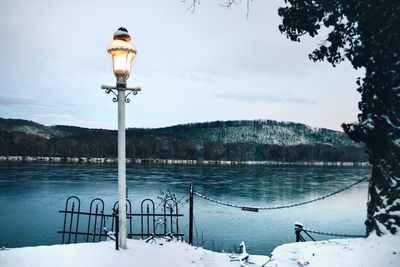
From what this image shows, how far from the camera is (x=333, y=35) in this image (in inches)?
285

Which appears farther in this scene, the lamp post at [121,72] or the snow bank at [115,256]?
the lamp post at [121,72]

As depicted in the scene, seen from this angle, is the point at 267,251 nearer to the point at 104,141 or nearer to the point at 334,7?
the point at 334,7

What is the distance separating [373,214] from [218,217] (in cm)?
1961

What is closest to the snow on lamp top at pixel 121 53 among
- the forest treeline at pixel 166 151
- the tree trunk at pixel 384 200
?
the tree trunk at pixel 384 200

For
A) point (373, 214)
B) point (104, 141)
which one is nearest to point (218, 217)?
point (373, 214)

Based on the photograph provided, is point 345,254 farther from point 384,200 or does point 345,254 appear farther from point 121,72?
point 121,72

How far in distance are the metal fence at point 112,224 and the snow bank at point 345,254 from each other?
228 cm

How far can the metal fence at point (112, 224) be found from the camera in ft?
25.3

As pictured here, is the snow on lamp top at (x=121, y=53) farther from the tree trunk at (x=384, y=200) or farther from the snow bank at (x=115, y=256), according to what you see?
the tree trunk at (x=384, y=200)

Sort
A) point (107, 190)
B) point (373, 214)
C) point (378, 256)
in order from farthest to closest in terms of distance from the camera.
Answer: point (107, 190) → point (373, 214) → point (378, 256)

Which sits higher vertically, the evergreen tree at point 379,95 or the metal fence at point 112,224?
the evergreen tree at point 379,95

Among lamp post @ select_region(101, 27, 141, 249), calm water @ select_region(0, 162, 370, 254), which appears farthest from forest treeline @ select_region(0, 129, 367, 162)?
lamp post @ select_region(101, 27, 141, 249)

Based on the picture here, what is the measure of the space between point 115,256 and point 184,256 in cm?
116

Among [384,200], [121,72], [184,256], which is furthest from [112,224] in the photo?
[384,200]
